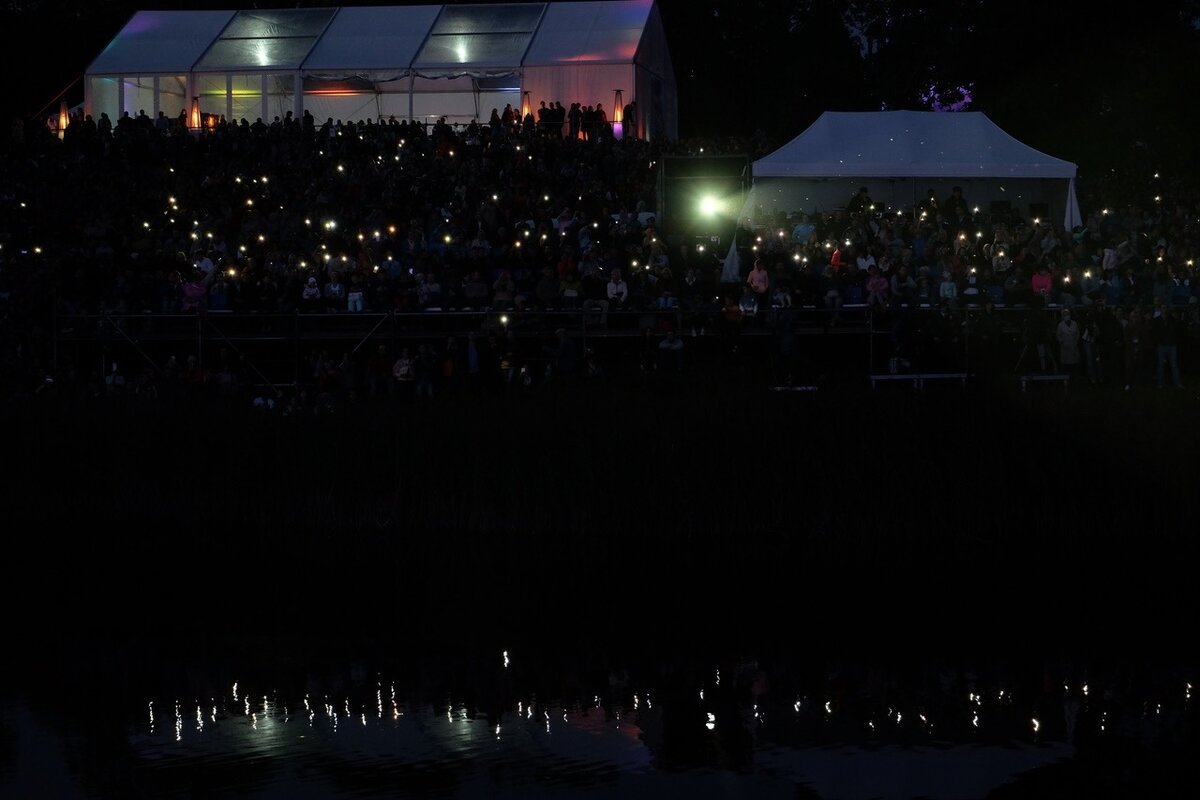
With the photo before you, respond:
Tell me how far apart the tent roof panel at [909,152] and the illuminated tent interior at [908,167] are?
18 millimetres

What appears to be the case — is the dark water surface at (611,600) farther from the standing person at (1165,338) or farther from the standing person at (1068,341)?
the standing person at (1068,341)

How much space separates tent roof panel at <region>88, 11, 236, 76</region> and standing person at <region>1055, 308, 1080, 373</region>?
23.4 metres

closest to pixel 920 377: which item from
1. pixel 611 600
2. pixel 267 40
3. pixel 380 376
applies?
pixel 611 600

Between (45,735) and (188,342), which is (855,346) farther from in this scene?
(45,735)

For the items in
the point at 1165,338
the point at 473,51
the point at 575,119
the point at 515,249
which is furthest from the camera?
the point at 473,51

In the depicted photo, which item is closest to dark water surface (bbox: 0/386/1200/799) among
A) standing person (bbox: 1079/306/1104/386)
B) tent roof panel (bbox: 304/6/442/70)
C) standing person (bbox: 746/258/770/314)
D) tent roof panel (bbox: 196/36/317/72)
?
standing person (bbox: 1079/306/1104/386)

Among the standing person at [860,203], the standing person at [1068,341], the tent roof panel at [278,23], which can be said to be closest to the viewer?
the standing person at [1068,341]

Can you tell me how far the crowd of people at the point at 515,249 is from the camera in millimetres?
24469

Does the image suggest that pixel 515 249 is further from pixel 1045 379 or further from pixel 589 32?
pixel 589 32

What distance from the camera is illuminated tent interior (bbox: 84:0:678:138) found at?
38.2 meters

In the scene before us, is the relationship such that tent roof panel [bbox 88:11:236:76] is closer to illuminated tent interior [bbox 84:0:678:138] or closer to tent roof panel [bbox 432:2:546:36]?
illuminated tent interior [bbox 84:0:678:138]

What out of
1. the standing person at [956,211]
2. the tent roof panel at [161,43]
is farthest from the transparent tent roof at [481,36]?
the standing person at [956,211]

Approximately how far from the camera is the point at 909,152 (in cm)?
2944

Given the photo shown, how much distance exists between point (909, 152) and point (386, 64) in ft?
46.8
